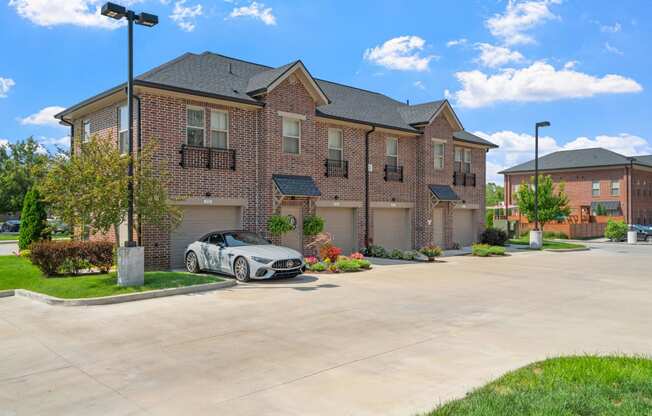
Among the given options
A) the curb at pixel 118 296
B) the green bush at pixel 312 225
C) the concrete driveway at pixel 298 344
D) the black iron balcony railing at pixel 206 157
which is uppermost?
the black iron balcony railing at pixel 206 157

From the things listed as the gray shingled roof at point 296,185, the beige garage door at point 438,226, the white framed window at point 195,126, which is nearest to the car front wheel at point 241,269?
the gray shingled roof at point 296,185

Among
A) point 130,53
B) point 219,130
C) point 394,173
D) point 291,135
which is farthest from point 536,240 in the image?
point 130,53

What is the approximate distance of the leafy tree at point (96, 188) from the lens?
1215cm

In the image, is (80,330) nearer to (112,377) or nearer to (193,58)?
(112,377)

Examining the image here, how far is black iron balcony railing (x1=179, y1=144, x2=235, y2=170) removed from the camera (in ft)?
53.0

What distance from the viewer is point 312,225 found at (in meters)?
18.8

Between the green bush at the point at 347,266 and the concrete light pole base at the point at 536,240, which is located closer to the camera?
the green bush at the point at 347,266

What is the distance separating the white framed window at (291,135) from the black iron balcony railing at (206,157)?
2301 mm

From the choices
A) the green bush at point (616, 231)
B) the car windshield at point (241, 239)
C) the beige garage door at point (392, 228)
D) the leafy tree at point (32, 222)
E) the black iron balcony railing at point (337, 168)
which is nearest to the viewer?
the car windshield at point (241, 239)

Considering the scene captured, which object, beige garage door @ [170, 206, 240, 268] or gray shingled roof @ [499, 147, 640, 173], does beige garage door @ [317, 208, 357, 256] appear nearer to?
beige garage door @ [170, 206, 240, 268]

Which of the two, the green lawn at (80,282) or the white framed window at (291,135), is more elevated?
the white framed window at (291,135)

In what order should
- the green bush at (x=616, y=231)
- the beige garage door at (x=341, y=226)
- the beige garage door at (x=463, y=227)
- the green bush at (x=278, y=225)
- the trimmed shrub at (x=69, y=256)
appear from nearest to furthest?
the trimmed shrub at (x=69, y=256)
the green bush at (x=278, y=225)
the beige garage door at (x=341, y=226)
the beige garage door at (x=463, y=227)
the green bush at (x=616, y=231)

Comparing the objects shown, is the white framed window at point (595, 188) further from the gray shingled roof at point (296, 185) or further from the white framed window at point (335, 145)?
the gray shingled roof at point (296, 185)

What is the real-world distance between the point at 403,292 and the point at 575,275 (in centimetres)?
717
